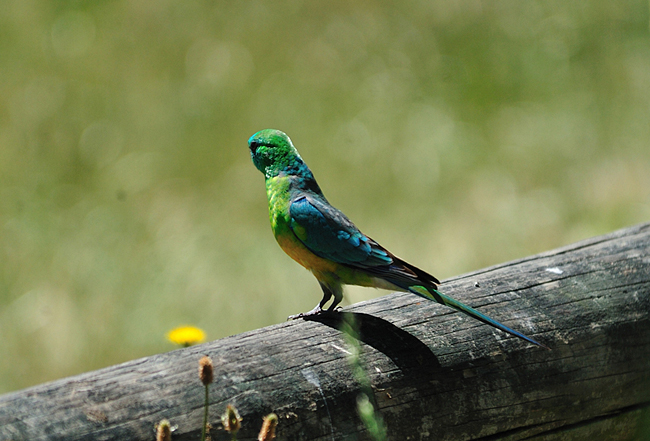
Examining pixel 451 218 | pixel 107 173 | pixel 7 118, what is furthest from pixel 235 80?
pixel 451 218

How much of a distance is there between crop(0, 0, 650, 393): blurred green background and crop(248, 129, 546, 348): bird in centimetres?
204

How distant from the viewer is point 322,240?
2.23 meters

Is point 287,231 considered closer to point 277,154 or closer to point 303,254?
point 303,254

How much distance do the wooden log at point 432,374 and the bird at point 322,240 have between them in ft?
0.39

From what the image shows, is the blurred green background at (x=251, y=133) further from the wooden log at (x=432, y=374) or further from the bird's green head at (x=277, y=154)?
the wooden log at (x=432, y=374)

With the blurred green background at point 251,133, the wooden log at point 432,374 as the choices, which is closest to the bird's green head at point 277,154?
the wooden log at point 432,374

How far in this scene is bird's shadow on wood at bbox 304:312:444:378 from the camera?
5.73ft

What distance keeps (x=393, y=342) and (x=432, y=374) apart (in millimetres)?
147

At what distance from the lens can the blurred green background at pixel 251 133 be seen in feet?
14.4

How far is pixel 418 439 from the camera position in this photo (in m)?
1.68

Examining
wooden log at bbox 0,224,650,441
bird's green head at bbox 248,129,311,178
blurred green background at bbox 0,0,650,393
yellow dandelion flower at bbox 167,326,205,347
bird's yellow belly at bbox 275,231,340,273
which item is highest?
blurred green background at bbox 0,0,650,393

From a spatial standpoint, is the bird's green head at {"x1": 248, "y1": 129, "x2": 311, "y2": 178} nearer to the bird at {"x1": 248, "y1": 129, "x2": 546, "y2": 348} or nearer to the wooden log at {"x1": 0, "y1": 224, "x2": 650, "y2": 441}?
the bird at {"x1": 248, "y1": 129, "x2": 546, "y2": 348}

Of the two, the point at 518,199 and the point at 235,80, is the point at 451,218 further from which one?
the point at 235,80

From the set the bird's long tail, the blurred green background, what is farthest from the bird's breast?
the blurred green background
